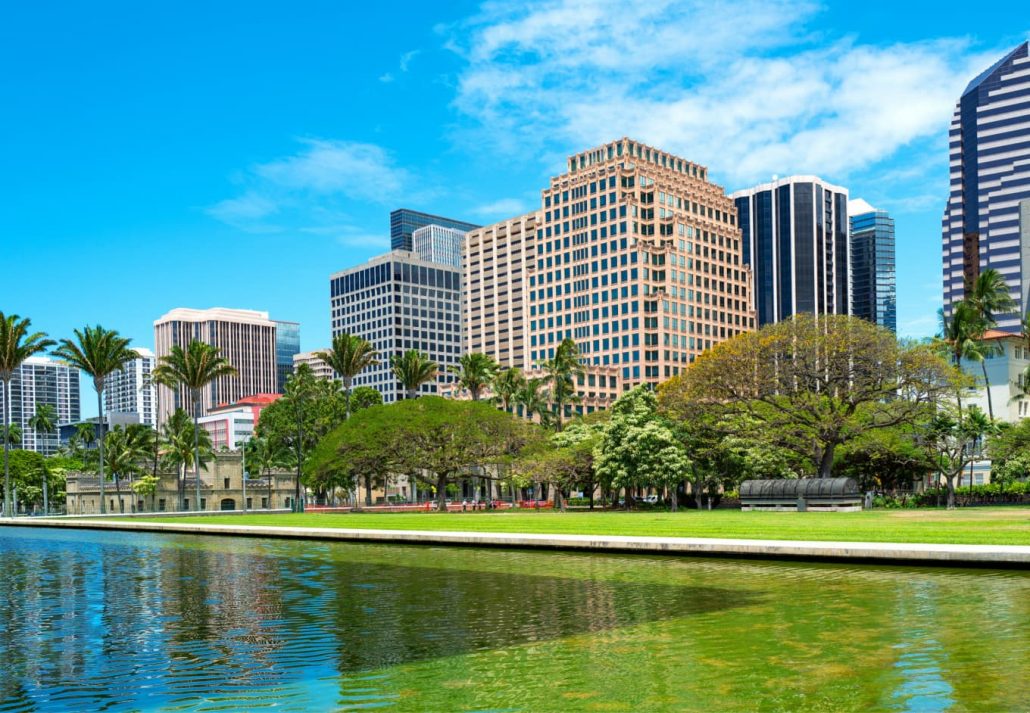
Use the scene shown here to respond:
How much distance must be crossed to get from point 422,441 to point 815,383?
36.6 m

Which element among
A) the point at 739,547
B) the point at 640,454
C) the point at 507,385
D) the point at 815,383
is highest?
the point at 507,385

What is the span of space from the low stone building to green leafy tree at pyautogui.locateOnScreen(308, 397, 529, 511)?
1870 inches

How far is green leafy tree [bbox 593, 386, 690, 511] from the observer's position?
76188 millimetres

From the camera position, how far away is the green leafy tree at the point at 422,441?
9056cm

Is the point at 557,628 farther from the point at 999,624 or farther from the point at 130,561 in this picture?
the point at 130,561

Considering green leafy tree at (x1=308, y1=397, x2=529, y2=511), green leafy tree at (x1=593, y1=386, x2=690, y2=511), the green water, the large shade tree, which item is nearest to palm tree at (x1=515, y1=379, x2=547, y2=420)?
green leafy tree at (x1=308, y1=397, x2=529, y2=511)

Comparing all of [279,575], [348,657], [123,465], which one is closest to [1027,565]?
[348,657]

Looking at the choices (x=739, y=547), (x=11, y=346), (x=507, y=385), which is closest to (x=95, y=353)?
(x=11, y=346)

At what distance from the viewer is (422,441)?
91688 millimetres

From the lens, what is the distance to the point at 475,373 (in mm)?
128125

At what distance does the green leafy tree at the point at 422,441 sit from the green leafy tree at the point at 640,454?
13.7 meters

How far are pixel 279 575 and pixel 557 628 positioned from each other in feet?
49.1

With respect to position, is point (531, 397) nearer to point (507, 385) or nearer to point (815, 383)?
point (507, 385)

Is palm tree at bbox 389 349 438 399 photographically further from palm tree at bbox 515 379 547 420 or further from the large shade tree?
the large shade tree
